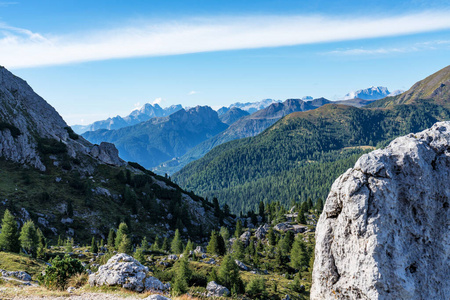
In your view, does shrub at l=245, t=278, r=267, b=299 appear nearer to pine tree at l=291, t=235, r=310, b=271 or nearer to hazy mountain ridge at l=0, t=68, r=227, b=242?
pine tree at l=291, t=235, r=310, b=271

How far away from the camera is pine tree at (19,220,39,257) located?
6675 centimetres

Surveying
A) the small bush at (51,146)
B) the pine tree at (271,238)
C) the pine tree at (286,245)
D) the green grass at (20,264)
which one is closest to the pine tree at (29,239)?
the green grass at (20,264)

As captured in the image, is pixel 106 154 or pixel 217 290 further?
pixel 106 154

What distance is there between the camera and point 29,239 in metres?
67.4

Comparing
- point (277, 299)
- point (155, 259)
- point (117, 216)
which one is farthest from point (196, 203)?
point (277, 299)

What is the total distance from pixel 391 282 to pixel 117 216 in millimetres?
126000

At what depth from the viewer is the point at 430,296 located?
1558 centimetres

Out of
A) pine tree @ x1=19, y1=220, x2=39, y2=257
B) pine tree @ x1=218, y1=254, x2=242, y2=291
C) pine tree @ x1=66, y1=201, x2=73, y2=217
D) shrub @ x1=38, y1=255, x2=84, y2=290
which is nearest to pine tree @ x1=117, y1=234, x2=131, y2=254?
pine tree @ x1=19, y1=220, x2=39, y2=257

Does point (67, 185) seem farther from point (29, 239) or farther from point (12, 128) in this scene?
point (29, 239)

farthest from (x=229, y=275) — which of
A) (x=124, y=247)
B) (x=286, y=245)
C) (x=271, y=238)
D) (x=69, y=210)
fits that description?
(x=69, y=210)

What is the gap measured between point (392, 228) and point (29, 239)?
79.8m

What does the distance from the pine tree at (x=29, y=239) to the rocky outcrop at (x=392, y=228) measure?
7439 cm

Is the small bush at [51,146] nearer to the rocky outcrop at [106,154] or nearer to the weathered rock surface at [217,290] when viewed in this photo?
the rocky outcrop at [106,154]

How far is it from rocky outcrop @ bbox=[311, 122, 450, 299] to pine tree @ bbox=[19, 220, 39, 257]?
7439 centimetres
